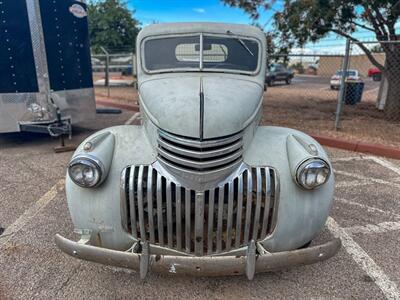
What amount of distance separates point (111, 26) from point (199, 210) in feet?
64.6

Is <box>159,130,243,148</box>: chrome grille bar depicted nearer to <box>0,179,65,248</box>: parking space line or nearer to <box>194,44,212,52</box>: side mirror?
<box>194,44,212,52</box>: side mirror

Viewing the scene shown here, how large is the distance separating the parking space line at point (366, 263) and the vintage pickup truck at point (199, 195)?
70cm

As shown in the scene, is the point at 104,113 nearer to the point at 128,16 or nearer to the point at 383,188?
the point at 383,188

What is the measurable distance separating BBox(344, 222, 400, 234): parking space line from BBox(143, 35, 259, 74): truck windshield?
2091 mm

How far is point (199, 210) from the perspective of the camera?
89.8 inches

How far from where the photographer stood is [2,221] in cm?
370

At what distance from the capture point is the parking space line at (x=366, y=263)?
2.63 metres

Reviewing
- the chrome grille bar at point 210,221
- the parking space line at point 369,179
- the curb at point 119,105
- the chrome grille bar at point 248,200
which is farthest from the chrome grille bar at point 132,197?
the curb at point 119,105

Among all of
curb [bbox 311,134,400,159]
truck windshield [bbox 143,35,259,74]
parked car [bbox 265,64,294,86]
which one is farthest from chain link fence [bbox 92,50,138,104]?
parked car [bbox 265,64,294,86]

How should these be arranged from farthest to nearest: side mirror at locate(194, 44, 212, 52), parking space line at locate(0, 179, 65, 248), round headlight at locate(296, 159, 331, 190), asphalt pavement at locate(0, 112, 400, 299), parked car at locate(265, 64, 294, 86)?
parked car at locate(265, 64, 294, 86), side mirror at locate(194, 44, 212, 52), parking space line at locate(0, 179, 65, 248), asphalt pavement at locate(0, 112, 400, 299), round headlight at locate(296, 159, 331, 190)

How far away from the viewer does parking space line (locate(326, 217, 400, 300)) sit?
2.63m

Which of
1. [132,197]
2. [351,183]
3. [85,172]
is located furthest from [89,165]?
[351,183]

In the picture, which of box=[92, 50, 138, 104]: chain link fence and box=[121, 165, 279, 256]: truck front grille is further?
box=[92, 50, 138, 104]: chain link fence

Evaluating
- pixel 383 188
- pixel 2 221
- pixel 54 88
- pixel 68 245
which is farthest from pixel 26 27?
pixel 383 188
